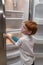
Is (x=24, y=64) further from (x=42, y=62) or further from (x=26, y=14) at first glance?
(x=26, y=14)

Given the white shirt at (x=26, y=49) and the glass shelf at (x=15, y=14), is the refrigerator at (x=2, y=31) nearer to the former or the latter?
the white shirt at (x=26, y=49)

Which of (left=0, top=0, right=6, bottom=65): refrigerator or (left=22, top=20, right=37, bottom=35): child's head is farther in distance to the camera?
(left=22, top=20, right=37, bottom=35): child's head

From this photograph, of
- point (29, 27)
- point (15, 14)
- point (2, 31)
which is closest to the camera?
point (2, 31)

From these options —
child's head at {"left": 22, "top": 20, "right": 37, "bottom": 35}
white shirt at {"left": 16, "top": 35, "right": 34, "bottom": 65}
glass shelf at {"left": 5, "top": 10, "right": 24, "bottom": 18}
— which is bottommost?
white shirt at {"left": 16, "top": 35, "right": 34, "bottom": 65}

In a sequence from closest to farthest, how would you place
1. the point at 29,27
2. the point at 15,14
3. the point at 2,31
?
the point at 2,31 < the point at 29,27 < the point at 15,14

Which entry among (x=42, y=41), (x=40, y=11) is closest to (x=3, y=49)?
(x=42, y=41)

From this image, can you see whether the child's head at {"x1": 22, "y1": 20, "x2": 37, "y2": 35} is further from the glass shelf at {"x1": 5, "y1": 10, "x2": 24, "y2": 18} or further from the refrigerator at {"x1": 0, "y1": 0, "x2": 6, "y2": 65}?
the glass shelf at {"x1": 5, "y1": 10, "x2": 24, "y2": 18}

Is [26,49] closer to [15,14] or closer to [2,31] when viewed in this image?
[2,31]

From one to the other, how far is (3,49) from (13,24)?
1192mm

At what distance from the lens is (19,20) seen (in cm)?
178

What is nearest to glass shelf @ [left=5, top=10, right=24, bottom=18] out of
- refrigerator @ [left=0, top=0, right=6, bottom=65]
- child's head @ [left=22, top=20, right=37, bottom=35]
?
child's head @ [left=22, top=20, right=37, bottom=35]

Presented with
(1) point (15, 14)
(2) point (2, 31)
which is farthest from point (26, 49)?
(1) point (15, 14)

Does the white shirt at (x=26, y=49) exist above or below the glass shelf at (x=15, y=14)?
below

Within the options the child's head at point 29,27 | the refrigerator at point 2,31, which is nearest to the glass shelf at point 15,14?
the child's head at point 29,27
